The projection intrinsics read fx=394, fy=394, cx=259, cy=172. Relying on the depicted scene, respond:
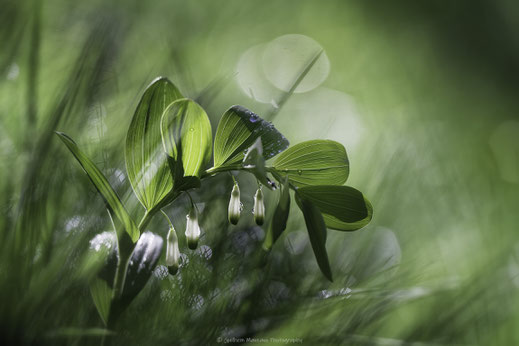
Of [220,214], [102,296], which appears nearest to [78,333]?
[102,296]

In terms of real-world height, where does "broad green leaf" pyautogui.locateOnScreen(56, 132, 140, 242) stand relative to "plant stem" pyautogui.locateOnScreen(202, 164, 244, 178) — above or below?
above

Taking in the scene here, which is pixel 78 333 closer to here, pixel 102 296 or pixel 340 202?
pixel 102 296

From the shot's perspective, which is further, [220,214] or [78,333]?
[220,214]

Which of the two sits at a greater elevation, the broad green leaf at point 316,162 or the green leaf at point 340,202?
the broad green leaf at point 316,162

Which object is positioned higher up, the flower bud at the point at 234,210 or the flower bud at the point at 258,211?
the flower bud at the point at 234,210
